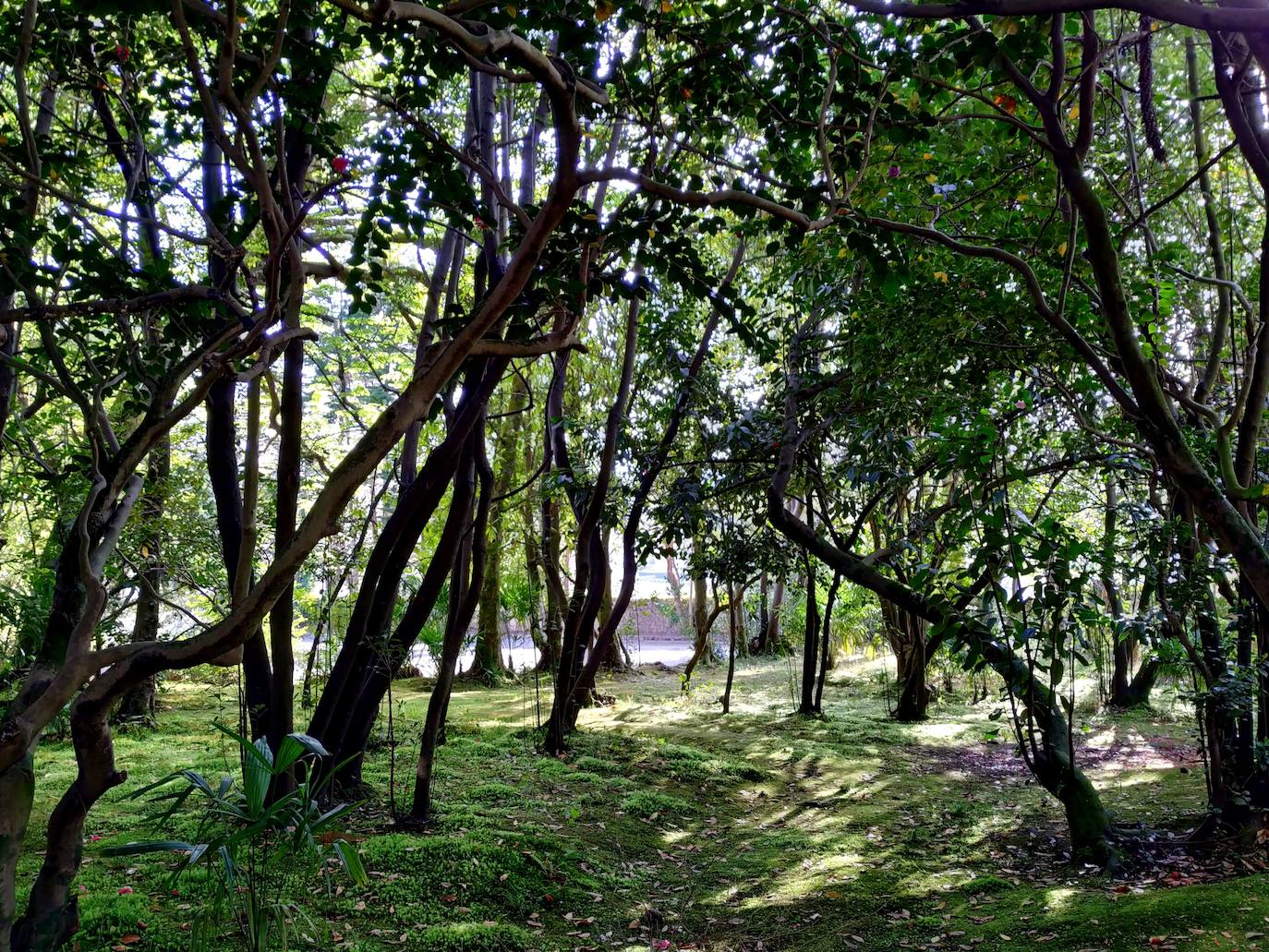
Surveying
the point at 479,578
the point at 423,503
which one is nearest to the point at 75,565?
the point at 423,503

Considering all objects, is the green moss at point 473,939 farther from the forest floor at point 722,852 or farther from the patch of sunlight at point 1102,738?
the patch of sunlight at point 1102,738

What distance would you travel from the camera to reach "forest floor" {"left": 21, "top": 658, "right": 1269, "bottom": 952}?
3.52 metres

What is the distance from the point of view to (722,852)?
209 inches

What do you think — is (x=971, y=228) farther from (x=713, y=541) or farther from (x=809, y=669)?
(x=809, y=669)

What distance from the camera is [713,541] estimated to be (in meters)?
8.54

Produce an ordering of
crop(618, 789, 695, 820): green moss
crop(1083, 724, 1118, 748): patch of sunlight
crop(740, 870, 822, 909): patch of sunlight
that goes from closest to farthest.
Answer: crop(740, 870, 822, 909): patch of sunlight
crop(618, 789, 695, 820): green moss
crop(1083, 724, 1118, 748): patch of sunlight

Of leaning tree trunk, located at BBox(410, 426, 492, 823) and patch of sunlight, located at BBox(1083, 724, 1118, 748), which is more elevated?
leaning tree trunk, located at BBox(410, 426, 492, 823)

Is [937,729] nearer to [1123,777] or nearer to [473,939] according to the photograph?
[1123,777]

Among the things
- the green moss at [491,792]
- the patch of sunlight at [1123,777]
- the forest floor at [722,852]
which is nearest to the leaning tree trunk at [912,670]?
the forest floor at [722,852]

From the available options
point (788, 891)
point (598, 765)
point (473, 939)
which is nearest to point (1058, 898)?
point (788, 891)

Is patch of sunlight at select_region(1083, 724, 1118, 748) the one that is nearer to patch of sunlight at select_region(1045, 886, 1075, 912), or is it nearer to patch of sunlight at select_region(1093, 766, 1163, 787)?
patch of sunlight at select_region(1093, 766, 1163, 787)

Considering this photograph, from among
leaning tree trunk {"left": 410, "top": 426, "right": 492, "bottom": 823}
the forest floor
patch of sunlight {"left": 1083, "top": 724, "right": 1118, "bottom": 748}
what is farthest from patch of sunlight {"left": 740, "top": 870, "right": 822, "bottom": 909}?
patch of sunlight {"left": 1083, "top": 724, "right": 1118, "bottom": 748}

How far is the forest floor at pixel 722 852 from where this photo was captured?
3.52 meters

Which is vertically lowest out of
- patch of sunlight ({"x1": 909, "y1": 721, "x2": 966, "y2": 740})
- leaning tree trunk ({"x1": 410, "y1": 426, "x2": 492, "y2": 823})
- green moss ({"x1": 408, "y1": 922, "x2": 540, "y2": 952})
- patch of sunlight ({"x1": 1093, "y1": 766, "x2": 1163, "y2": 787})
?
patch of sunlight ({"x1": 909, "y1": 721, "x2": 966, "y2": 740})
